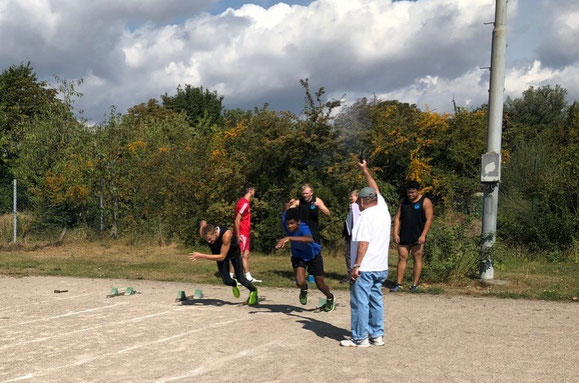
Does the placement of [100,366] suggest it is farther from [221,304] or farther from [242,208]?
[242,208]

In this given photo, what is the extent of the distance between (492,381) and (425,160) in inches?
740

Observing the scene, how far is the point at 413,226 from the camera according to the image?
1045cm

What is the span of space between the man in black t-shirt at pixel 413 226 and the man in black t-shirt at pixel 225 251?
9.47ft

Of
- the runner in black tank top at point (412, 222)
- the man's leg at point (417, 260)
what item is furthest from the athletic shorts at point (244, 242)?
the man's leg at point (417, 260)

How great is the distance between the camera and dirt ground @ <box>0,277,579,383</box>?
5.61 meters

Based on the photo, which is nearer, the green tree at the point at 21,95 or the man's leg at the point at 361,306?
the man's leg at the point at 361,306

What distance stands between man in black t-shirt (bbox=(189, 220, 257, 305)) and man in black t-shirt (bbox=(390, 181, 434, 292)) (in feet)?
9.47

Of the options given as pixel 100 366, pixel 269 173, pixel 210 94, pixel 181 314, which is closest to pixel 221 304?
pixel 181 314

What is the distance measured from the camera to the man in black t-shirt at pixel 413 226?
10.4 m

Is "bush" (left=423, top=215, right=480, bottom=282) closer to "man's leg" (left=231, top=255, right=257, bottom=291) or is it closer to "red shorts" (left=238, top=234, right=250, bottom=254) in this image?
"red shorts" (left=238, top=234, right=250, bottom=254)

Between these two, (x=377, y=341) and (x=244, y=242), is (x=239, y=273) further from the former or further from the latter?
(x=377, y=341)

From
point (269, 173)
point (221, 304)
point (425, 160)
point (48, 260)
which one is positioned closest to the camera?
point (221, 304)

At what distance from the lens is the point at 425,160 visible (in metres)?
23.5

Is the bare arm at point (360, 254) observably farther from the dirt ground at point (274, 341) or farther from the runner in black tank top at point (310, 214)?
the runner in black tank top at point (310, 214)
